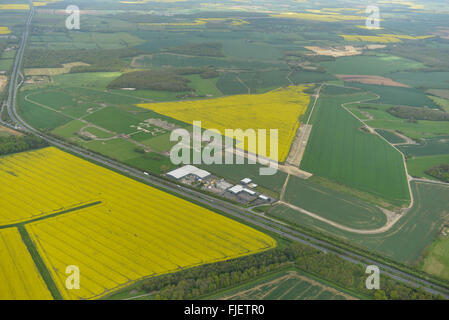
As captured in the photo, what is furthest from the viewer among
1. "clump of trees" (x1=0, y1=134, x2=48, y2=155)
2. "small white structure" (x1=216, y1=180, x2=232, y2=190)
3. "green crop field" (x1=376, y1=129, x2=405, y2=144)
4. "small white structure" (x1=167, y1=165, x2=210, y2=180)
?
"green crop field" (x1=376, y1=129, x2=405, y2=144)

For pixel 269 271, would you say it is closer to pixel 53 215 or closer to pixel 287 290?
pixel 287 290

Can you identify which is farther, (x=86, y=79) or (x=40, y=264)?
(x=86, y=79)

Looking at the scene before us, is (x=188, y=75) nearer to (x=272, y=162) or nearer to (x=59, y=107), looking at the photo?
(x=59, y=107)

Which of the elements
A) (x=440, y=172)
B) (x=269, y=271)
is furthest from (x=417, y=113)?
(x=269, y=271)

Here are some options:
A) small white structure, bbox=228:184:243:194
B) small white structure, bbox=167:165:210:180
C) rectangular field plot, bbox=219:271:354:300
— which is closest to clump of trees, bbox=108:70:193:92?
small white structure, bbox=167:165:210:180

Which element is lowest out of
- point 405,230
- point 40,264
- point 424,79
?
point 40,264

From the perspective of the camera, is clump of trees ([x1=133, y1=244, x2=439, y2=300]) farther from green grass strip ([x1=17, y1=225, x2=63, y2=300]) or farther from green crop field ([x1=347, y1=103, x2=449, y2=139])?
green crop field ([x1=347, y1=103, x2=449, y2=139])
